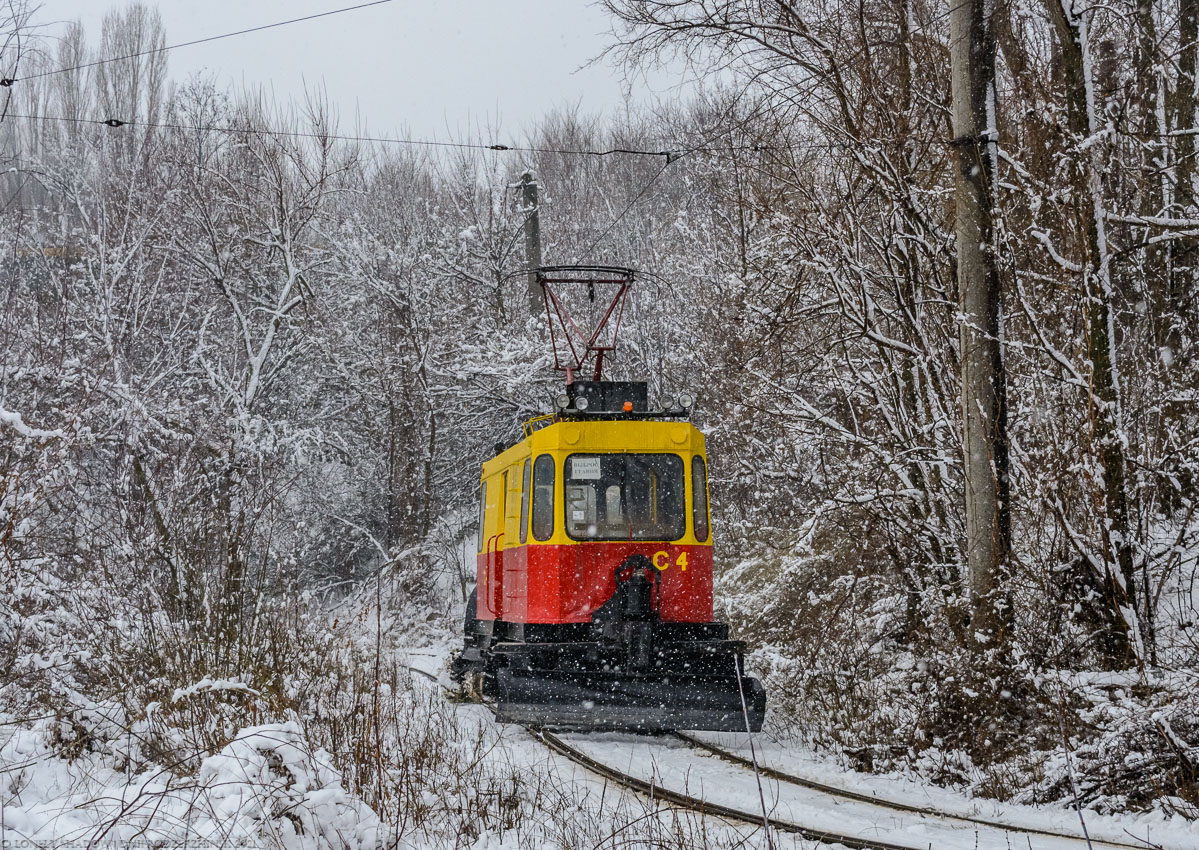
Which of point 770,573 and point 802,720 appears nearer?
point 802,720

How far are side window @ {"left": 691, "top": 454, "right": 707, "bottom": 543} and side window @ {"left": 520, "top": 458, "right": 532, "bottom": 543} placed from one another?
1584 mm

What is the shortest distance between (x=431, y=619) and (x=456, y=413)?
Result: 15.4ft

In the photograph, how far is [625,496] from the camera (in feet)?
33.8

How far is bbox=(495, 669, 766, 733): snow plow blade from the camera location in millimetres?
9156

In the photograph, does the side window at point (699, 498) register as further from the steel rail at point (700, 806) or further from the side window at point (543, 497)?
the steel rail at point (700, 806)

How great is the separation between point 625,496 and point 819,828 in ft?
15.1

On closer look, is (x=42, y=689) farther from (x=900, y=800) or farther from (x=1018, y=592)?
(x=1018, y=592)

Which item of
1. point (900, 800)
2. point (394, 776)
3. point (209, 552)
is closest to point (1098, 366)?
point (900, 800)

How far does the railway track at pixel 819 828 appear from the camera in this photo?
5.55 m

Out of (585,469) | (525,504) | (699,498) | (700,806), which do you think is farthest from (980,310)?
(525,504)

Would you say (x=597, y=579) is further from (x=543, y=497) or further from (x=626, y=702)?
(x=626, y=702)

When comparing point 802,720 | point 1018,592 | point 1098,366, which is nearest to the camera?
point 1098,366

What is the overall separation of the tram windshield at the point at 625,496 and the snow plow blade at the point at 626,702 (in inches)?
55.6

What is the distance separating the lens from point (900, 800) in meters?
6.95
